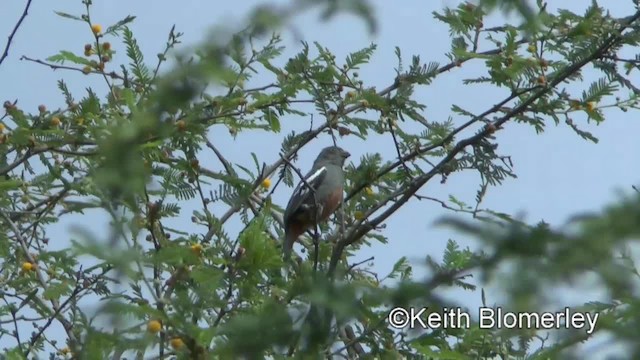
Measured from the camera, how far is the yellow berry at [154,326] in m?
3.27

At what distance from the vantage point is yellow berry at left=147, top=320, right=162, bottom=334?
129 inches

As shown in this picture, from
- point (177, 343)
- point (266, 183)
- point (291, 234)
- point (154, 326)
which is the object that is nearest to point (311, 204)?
point (291, 234)

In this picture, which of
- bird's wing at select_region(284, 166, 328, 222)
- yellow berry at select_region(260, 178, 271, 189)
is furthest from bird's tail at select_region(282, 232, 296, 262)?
yellow berry at select_region(260, 178, 271, 189)

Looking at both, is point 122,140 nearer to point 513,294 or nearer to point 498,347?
point 513,294

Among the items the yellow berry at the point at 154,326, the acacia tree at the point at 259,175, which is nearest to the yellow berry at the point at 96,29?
the acacia tree at the point at 259,175

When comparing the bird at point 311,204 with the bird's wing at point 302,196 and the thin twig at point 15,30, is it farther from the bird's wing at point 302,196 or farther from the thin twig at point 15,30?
the thin twig at point 15,30

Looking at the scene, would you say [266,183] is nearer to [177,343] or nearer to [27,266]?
[27,266]

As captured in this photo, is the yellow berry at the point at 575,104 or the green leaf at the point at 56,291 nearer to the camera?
the green leaf at the point at 56,291

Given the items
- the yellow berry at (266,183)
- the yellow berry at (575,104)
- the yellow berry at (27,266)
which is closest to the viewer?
the yellow berry at (27,266)

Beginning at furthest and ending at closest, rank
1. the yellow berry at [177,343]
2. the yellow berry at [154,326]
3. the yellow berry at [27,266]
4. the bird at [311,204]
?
the bird at [311,204], the yellow berry at [27,266], the yellow berry at [177,343], the yellow berry at [154,326]

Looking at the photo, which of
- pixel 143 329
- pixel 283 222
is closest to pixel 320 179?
pixel 283 222

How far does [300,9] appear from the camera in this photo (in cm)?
196

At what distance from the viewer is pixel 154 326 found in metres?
3.29

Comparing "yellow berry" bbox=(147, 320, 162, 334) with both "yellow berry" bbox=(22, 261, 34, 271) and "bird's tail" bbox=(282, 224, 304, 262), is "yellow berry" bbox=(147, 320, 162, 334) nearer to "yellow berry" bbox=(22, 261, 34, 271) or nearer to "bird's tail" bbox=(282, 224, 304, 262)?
"yellow berry" bbox=(22, 261, 34, 271)
